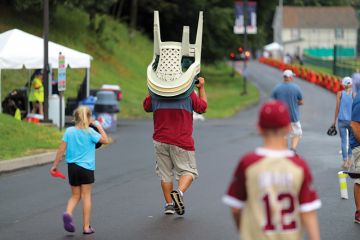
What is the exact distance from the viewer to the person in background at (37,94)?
23.4 m

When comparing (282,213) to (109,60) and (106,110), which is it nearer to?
(106,110)

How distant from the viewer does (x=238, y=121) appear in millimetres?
28297

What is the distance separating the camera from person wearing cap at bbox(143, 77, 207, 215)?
9.36 metres

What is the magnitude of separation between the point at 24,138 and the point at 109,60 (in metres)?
23.7

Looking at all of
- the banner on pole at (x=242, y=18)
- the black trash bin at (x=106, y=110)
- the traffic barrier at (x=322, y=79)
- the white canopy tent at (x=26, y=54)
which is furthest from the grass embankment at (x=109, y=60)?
the black trash bin at (x=106, y=110)

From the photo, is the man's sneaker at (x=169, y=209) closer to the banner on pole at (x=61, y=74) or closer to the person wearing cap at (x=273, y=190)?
the person wearing cap at (x=273, y=190)

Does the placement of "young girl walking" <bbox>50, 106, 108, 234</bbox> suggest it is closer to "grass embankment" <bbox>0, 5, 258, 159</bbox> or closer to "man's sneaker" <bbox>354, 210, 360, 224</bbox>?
"man's sneaker" <bbox>354, 210, 360, 224</bbox>

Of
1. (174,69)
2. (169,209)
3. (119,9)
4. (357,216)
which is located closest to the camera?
(357,216)

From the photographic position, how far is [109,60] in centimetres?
4075

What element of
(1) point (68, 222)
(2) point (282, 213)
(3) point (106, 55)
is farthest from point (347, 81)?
(3) point (106, 55)

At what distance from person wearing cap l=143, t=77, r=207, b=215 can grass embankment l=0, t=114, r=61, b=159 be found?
19.6ft

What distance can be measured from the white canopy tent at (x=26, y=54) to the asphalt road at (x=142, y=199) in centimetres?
376

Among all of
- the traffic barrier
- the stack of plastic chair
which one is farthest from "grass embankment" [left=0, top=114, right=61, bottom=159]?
the traffic barrier

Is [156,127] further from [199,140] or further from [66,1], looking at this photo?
[66,1]
